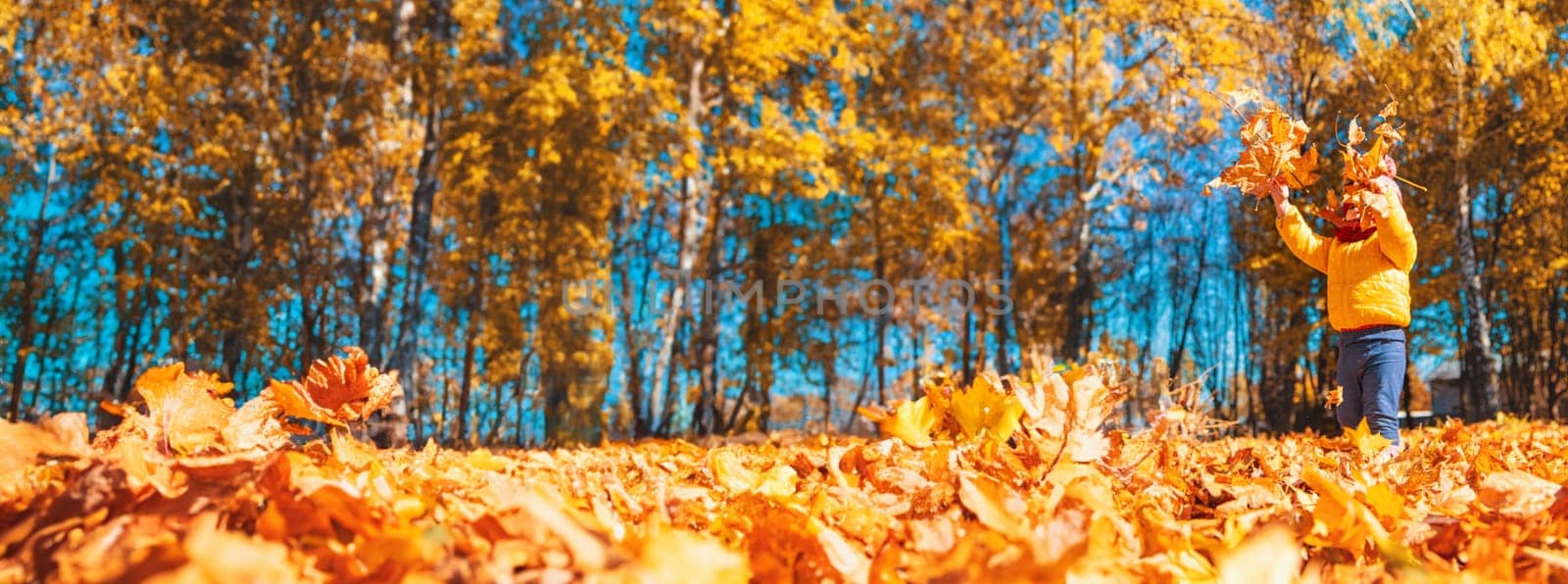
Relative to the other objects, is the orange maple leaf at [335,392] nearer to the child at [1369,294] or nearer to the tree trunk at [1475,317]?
the child at [1369,294]

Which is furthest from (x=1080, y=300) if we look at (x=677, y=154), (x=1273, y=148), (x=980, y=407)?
(x=980, y=407)

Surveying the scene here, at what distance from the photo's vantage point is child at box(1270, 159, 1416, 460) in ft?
11.6

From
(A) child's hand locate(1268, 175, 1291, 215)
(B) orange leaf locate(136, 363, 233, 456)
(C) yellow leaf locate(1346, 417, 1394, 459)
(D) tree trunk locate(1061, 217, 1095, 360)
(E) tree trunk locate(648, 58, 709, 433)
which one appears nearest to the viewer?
(B) orange leaf locate(136, 363, 233, 456)

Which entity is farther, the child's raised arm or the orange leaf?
the child's raised arm

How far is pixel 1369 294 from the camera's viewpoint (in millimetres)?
3701

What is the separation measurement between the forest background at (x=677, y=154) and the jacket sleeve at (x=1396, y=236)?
757 cm

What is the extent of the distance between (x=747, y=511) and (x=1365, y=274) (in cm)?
367

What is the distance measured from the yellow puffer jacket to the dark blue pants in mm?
63

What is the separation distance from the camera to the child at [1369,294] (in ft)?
11.6

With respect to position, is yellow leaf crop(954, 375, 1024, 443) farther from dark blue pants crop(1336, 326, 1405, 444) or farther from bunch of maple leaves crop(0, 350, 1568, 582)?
dark blue pants crop(1336, 326, 1405, 444)

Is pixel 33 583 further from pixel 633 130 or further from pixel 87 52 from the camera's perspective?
pixel 87 52

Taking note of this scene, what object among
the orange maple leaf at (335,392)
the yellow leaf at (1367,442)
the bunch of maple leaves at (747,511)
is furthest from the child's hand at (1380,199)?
the orange maple leaf at (335,392)

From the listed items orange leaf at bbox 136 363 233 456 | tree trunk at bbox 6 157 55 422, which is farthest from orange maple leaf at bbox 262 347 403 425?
tree trunk at bbox 6 157 55 422

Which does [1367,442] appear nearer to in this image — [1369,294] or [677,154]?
[1369,294]
